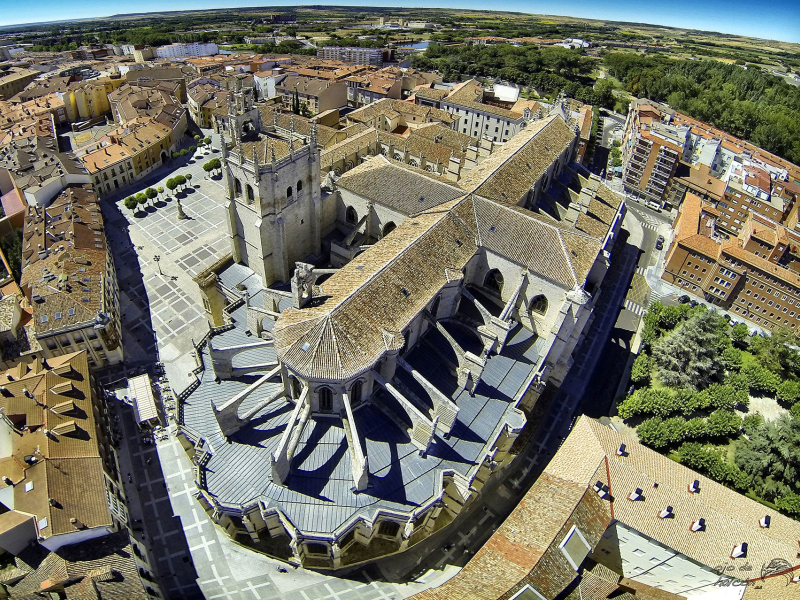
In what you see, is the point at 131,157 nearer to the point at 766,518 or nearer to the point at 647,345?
the point at 647,345

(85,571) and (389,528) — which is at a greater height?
(85,571)

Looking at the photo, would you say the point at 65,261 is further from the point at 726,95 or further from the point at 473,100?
the point at 726,95

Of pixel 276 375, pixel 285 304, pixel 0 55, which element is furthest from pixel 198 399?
pixel 0 55

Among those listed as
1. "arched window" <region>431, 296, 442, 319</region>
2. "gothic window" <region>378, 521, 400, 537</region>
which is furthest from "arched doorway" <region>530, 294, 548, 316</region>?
"gothic window" <region>378, 521, 400, 537</region>

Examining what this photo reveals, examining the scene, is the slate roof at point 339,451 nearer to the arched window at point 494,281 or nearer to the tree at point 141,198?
the arched window at point 494,281

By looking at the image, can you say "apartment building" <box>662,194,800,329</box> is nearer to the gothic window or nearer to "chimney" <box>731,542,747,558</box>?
"chimney" <box>731,542,747,558</box>

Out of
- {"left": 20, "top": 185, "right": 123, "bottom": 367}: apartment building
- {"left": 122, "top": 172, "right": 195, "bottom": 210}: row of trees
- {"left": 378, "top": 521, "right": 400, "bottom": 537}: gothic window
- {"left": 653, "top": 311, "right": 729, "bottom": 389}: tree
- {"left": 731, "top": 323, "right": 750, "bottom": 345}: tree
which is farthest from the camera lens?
{"left": 122, "top": 172, "right": 195, "bottom": 210}: row of trees

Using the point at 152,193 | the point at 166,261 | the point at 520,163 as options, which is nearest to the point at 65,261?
the point at 166,261

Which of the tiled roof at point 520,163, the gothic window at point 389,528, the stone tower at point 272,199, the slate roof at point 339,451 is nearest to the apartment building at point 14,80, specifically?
the stone tower at point 272,199
